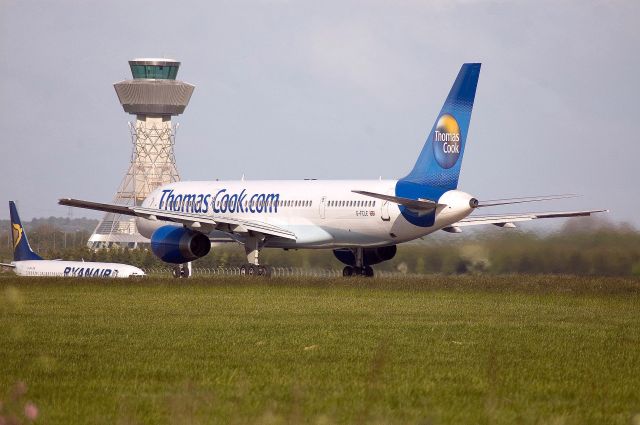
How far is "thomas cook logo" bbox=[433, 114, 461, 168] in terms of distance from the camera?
44.1 metres

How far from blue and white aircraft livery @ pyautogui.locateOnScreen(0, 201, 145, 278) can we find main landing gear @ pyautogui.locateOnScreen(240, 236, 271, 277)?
13.0 meters

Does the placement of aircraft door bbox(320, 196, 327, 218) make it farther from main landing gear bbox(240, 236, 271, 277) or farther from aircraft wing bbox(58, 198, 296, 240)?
main landing gear bbox(240, 236, 271, 277)

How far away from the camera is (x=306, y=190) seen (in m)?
50.5

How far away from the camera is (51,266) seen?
6588 cm

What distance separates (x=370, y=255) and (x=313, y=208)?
288cm

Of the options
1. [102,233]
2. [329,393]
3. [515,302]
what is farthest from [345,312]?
[102,233]

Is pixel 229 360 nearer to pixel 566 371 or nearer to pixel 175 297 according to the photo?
pixel 566 371

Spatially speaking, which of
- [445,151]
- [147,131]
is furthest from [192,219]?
[147,131]

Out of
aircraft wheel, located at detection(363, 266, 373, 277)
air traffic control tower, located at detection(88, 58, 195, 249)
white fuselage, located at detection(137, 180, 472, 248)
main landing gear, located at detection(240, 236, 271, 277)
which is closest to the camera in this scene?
white fuselage, located at detection(137, 180, 472, 248)

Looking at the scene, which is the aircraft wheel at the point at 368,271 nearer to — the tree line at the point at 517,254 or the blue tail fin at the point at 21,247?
the tree line at the point at 517,254

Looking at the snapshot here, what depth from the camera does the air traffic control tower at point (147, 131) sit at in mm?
139125

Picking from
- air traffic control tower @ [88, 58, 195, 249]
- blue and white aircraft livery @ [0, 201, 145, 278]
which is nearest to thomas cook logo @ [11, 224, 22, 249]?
blue and white aircraft livery @ [0, 201, 145, 278]

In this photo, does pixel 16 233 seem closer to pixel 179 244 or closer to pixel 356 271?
pixel 179 244

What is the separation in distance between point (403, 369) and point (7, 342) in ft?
22.7
